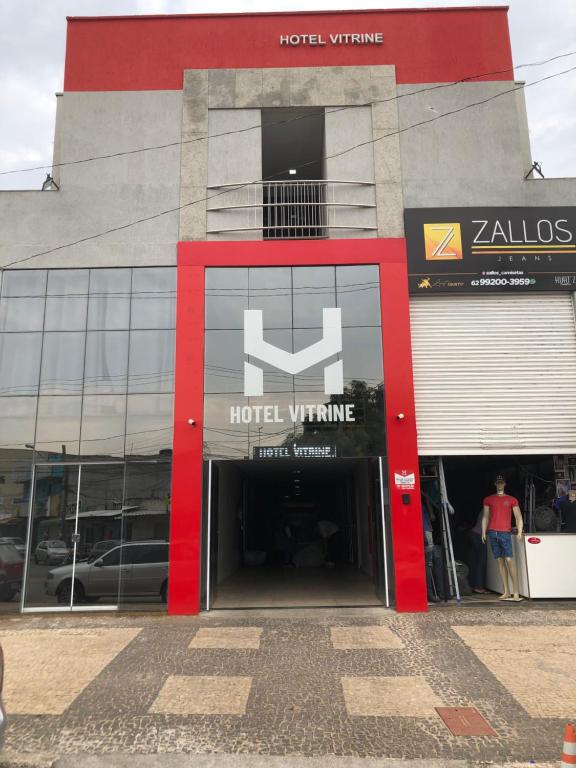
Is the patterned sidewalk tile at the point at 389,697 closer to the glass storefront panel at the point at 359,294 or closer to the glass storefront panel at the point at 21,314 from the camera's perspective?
the glass storefront panel at the point at 359,294

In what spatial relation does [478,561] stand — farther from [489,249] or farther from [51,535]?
[51,535]

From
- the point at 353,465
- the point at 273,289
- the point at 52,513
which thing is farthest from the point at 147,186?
the point at 353,465

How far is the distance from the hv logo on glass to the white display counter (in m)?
4.43

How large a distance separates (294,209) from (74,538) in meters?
7.55

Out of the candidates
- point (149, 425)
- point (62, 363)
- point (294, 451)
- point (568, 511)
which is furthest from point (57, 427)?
point (568, 511)

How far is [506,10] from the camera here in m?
11.5

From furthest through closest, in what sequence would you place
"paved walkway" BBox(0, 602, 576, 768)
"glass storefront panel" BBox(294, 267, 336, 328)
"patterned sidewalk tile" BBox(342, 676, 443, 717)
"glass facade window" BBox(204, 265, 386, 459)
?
"glass storefront panel" BBox(294, 267, 336, 328) < "glass facade window" BBox(204, 265, 386, 459) < "patterned sidewalk tile" BBox(342, 676, 443, 717) < "paved walkway" BBox(0, 602, 576, 768)

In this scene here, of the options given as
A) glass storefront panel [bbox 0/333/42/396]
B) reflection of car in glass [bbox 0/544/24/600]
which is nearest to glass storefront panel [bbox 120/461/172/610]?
reflection of car in glass [bbox 0/544/24/600]

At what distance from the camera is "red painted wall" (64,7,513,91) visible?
11305 millimetres

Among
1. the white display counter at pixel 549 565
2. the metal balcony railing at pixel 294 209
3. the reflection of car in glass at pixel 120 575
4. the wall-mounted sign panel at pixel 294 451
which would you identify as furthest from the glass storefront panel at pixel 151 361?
the white display counter at pixel 549 565

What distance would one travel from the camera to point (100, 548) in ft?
31.5

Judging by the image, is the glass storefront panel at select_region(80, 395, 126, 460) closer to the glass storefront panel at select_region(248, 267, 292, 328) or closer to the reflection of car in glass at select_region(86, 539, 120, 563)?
the reflection of car in glass at select_region(86, 539, 120, 563)

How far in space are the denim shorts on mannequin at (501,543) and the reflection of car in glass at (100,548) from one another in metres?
6.79

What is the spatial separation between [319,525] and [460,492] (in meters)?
4.62
